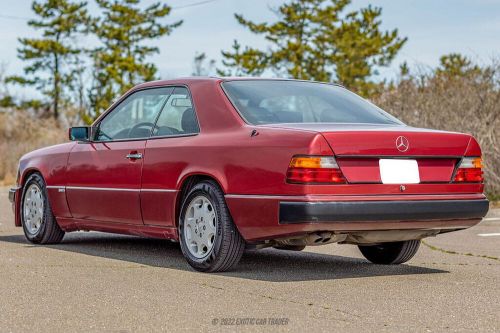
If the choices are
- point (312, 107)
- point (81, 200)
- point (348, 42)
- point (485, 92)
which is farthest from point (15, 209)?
point (348, 42)

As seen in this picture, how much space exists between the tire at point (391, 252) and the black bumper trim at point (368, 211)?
1033mm

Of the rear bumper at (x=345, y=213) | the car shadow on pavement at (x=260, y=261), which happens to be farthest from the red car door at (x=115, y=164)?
the rear bumper at (x=345, y=213)

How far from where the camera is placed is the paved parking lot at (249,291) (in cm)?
551

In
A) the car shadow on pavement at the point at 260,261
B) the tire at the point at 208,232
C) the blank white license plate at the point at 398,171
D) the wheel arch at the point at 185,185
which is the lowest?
the car shadow on pavement at the point at 260,261

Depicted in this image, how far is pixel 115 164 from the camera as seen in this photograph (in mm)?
8703

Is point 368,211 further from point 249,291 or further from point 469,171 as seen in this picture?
point 469,171

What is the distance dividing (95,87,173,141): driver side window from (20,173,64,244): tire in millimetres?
1069

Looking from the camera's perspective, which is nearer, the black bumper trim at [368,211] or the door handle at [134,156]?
the black bumper trim at [368,211]

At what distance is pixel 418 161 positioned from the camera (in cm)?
721

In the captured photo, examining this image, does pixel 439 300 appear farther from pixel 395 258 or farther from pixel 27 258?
A: pixel 27 258

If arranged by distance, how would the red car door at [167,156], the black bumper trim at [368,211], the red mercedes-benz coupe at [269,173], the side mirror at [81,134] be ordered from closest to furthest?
the black bumper trim at [368,211] < the red mercedes-benz coupe at [269,173] < the red car door at [167,156] < the side mirror at [81,134]

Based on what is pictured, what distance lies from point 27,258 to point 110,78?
53722 millimetres

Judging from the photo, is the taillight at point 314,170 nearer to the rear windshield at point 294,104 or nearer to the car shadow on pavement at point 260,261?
the rear windshield at point 294,104

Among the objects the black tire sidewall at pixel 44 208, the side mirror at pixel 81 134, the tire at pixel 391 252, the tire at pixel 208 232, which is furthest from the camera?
the black tire sidewall at pixel 44 208
